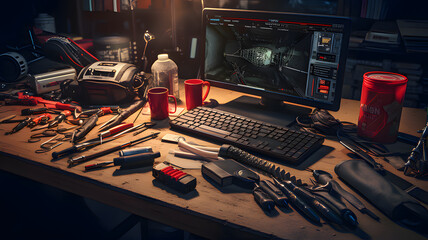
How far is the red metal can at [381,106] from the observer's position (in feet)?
3.17

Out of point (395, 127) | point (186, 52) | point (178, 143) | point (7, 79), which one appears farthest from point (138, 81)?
point (395, 127)

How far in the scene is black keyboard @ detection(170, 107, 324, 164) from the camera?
96 cm

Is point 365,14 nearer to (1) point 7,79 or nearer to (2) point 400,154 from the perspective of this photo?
(2) point 400,154

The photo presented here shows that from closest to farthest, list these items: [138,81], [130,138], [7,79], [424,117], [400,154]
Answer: [400,154] < [130,138] < [424,117] < [138,81] < [7,79]

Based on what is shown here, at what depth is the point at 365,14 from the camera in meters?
2.17

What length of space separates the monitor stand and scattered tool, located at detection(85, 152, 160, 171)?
475 mm

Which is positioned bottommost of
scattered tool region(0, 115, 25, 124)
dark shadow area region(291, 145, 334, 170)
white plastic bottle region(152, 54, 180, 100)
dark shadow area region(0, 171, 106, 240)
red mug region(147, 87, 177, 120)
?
dark shadow area region(0, 171, 106, 240)

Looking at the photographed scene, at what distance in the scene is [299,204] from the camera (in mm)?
738

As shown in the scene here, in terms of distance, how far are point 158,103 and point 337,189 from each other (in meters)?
0.73

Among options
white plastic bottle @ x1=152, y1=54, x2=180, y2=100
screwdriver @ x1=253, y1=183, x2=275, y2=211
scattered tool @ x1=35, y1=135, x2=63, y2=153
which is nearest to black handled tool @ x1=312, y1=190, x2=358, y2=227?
screwdriver @ x1=253, y1=183, x2=275, y2=211

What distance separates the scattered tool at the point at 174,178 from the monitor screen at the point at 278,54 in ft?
1.85

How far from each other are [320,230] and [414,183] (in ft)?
1.11

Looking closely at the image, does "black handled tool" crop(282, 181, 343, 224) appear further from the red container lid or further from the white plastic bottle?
the white plastic bottle

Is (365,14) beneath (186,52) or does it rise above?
above
